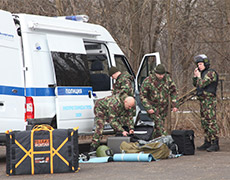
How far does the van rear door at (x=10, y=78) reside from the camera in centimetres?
903

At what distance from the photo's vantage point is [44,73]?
9672 millimetres

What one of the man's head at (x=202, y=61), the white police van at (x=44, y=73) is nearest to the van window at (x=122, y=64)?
the white police van at (x=44, y=73)

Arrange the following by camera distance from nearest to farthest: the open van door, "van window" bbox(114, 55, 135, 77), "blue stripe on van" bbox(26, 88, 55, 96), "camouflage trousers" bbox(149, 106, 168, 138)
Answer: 1. "blue stripe on van" bbox(26, 88, 55, 96)
2. "camouflage trousers" bbox(149, 106, 168, 138)
3. the open van door
4. "van window" bbox(114, 55, 135, 77)

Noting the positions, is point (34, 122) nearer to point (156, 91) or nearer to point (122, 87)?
point (122, 87)

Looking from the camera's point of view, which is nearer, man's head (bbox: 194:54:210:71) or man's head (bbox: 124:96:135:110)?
man's head (bbox: 124:96:135:110)

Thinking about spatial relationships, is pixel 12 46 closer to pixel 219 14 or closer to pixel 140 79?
pixel 140 79

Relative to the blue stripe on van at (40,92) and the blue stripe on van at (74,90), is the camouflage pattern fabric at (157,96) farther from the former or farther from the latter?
the blue stripe on van at (40,92)

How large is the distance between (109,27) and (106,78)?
517 cm

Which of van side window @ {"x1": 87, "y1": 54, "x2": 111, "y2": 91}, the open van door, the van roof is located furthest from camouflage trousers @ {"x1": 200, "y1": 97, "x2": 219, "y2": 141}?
the van roof

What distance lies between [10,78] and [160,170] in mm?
2943

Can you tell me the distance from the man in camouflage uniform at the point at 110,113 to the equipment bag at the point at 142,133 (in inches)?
4.5

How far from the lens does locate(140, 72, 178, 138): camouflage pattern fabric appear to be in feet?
35.4

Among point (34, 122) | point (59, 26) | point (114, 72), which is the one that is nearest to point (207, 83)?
point (114, 72)

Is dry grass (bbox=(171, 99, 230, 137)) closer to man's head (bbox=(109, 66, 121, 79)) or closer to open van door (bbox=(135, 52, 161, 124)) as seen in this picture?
open van door (bbox=(135, 52, 161, 124))
